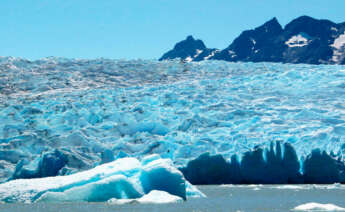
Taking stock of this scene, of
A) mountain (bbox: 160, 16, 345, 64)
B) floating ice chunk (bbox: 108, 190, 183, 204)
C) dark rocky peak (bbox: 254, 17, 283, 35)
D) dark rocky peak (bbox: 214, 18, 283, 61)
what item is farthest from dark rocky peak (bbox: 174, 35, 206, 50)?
floating ice chunk (bbox: 108, 190, 183, 204)

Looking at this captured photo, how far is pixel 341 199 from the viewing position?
13203 mm

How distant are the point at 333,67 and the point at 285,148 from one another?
9.54m

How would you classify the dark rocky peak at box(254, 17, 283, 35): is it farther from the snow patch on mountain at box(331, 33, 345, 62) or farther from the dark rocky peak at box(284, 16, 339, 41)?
the snow patch on mountain at box(331, 33, 345, 62)

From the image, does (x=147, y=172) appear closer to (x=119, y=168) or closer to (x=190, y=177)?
(x=119, y=168)

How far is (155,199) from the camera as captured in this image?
12328mm

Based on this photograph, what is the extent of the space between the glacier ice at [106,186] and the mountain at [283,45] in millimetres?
67314

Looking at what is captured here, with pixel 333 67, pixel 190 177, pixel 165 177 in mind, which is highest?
pixel 333 67

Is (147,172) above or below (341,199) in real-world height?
above

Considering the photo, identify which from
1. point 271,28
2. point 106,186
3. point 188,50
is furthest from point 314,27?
point 106,186

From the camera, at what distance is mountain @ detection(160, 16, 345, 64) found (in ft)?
260

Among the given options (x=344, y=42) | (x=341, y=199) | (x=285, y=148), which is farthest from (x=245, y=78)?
(x=344, y=42)

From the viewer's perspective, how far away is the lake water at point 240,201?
1123 cm

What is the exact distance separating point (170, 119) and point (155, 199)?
749 cm

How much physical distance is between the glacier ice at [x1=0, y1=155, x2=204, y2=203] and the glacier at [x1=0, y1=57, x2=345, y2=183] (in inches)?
165
